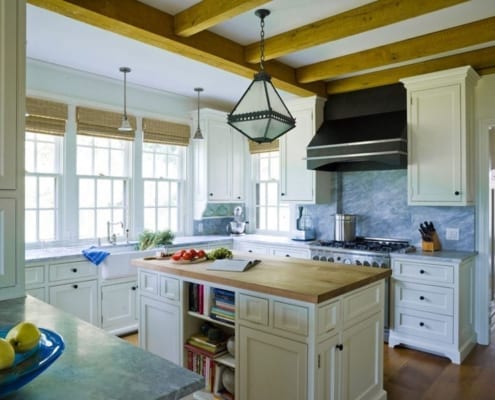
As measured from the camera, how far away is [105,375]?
1085 millimetres

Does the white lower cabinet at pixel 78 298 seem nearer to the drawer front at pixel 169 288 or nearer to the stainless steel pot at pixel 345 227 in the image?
the drawer front at pixel 169 288

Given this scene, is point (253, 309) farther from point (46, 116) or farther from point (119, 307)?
point (46, 116)

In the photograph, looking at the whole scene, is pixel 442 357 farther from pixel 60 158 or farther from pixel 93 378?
pixel 60 158

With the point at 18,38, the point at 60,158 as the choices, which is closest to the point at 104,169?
the point at 60,158

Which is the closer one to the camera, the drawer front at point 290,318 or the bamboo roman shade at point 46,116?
the drawer front at point 290,318

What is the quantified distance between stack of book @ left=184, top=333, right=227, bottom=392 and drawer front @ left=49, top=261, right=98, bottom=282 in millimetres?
1515

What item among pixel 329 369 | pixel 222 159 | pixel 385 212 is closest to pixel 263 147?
pixel 222 159

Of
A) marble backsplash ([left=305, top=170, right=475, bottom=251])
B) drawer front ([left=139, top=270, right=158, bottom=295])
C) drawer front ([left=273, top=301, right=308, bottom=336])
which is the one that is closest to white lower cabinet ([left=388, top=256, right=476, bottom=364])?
marble backsplash ([left=305, top=170, right=475, bottom=251])

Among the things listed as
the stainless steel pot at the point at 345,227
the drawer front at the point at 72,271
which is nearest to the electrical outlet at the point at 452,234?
the stainless steel pot at the point at 345,227

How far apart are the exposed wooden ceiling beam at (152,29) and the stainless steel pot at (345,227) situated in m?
1.76

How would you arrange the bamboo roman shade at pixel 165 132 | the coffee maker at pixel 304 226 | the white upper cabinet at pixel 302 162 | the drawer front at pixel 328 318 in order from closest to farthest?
1. the drawer front at pixel 328 318
2. the white upper cabinet at pixel 302 162
3. the bamboo roman shade at pixel 165 132
4. the coffee maker at pixel 304 226

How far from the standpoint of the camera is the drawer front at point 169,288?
9.08 ft

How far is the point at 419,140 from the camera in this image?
3.83m

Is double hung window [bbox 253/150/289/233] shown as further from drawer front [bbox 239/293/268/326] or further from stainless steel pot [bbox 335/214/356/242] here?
drawer front [bbox 239/293/268/326]
